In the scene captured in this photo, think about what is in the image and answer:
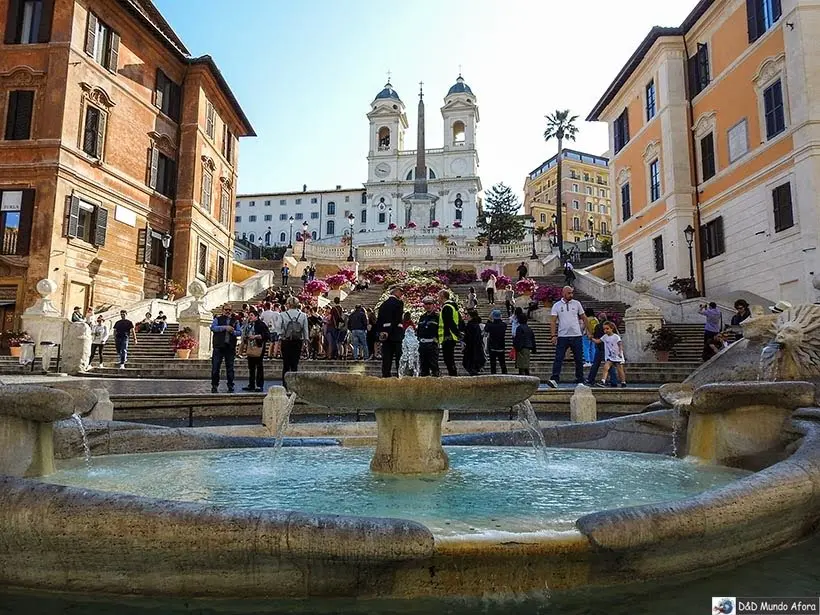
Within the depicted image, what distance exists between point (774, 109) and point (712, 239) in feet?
17.4

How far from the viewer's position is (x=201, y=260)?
101 ft

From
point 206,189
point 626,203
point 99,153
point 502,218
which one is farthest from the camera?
point 502,218

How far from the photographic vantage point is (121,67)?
26.0 m

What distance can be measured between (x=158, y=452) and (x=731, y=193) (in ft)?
72.7

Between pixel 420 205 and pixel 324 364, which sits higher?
pixel 420 205

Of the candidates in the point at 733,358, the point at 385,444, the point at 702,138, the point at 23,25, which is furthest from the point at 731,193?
the point at 23,25

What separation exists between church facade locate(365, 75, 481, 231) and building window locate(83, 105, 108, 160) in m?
54.0

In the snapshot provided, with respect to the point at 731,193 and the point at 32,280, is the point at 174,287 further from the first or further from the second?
the point at 731,193

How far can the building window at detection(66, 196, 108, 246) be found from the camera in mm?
22453

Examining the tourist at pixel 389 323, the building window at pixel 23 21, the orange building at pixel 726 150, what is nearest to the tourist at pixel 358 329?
the tourist at pixel 389 323

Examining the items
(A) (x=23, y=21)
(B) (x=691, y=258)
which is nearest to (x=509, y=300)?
(B) (x=691, y=258)

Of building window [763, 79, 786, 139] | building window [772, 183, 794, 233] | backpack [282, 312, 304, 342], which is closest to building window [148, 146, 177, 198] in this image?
backpack [282, 312, 304, 342]

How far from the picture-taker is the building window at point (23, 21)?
23469 millimetres

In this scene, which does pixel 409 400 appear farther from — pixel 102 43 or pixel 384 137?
pixel 384 137
